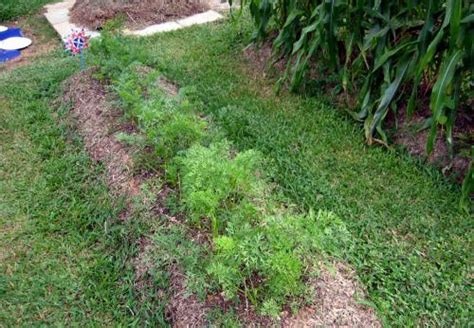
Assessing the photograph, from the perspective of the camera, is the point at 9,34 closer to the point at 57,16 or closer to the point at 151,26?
the point at 57,16

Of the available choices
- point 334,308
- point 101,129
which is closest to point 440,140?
point 334,308

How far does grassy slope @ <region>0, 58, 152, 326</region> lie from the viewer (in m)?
2.03

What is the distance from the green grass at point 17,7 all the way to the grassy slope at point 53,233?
295 centimetres

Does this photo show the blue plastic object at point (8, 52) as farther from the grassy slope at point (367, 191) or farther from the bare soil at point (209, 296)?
the bare soil at point (209, 296)

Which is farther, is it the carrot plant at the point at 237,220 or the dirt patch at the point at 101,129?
the dirt patch at the point at 101,129

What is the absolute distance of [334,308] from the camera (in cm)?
175

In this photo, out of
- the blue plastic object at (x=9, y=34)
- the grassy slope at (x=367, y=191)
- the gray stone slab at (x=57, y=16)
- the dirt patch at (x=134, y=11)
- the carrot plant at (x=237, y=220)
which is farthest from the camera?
the gray stone slab at (x=57, y=16)

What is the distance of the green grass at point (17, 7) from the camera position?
18.8 feet

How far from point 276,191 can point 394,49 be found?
1093mm

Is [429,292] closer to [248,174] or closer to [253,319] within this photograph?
[253,319]

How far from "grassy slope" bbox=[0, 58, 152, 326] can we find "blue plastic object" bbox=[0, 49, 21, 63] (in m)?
1.58

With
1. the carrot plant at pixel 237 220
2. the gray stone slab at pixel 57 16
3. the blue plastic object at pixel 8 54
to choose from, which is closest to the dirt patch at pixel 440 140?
the carrot plant at pixel 237 220

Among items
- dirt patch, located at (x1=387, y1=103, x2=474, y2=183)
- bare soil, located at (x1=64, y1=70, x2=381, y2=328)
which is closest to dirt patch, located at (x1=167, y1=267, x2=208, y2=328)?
bare soil, located at (x1=64, y1=70, x2=381, y2=328)

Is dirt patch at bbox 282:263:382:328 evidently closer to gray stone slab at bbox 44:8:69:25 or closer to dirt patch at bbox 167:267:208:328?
dirt patch at bbox 167:267:208:328
